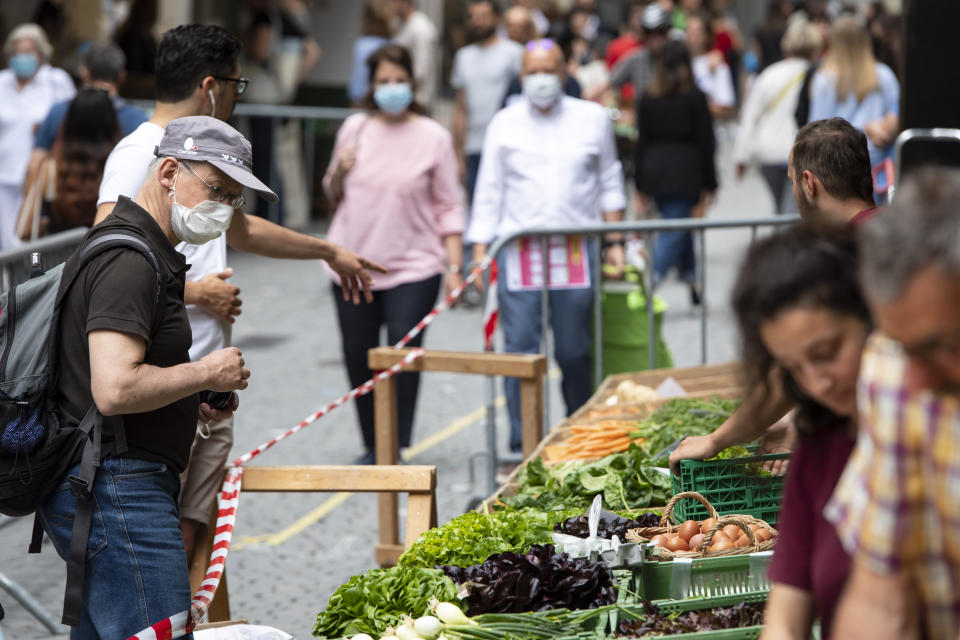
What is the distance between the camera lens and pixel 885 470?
1864mm

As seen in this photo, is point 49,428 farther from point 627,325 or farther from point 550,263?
point 627,325

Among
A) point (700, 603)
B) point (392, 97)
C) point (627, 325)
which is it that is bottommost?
point (700, 603)

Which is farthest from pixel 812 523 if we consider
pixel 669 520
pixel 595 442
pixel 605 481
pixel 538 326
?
pixel 538 326

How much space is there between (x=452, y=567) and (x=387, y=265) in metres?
3.67

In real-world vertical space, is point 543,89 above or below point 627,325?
above

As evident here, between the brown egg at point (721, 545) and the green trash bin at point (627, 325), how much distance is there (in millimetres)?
3616

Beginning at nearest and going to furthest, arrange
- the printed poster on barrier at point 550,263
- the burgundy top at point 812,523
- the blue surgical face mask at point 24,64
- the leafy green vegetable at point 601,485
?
the burgundy top at point 812,523 → the leafy green vegetable at point 601,485 → the printed poster on barrier at point 550,263 → the blue surgical face mask at point 24,64

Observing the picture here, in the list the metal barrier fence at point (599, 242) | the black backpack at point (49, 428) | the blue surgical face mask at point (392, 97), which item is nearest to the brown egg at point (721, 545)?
the black backpack at point (49, 428)

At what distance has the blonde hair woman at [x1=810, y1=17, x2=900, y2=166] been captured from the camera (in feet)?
30.1

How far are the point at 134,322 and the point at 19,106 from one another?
7525 millimetres

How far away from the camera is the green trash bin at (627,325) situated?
7312mm

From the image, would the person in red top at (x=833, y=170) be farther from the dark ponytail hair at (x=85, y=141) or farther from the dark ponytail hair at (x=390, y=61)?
the dark ponytail hair at (x=85, y=141)

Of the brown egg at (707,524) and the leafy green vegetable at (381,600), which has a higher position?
the brown egg at (707,524)

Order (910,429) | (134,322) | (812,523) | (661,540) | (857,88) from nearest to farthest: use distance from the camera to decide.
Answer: (910,429), (812,523), (134,322), (661,540), (857,88)
